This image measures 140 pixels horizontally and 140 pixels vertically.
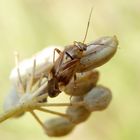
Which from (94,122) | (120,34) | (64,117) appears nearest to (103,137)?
(94,122)

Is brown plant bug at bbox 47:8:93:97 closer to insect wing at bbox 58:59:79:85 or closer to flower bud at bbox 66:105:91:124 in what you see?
insect wing at bbox 58:59:79:85

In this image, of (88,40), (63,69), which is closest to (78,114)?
(63,69)

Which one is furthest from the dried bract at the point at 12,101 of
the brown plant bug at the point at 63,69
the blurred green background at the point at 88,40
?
the blurred green background at the point at 88,40

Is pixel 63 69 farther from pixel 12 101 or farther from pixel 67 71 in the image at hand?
pixel 12 101

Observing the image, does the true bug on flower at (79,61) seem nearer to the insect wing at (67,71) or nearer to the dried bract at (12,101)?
the insect wing at (67,71)

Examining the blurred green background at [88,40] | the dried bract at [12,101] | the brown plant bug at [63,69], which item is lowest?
the blurred green background at [88,40]

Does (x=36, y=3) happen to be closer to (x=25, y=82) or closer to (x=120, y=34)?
(x=120, y=34)
